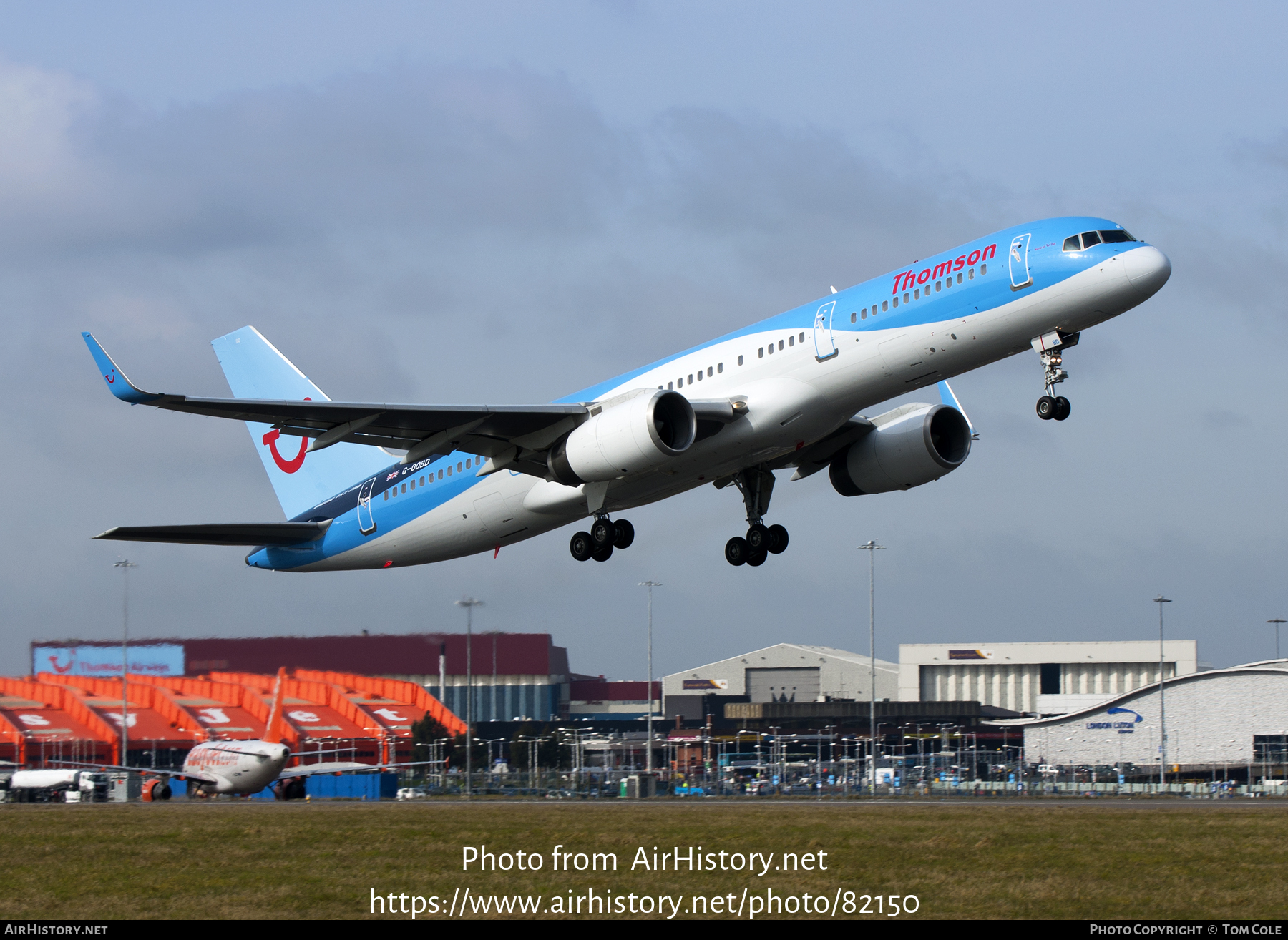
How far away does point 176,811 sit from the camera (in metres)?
39.7

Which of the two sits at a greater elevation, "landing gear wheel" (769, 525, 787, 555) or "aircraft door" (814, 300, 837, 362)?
"aircraft door" (814, 300, 837, 362)

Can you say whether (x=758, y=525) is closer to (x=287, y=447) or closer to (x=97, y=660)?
(x=287, y=447)

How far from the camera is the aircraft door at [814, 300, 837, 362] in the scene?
2827cm

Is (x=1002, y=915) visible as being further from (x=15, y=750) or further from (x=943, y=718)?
(x=943, y=718)

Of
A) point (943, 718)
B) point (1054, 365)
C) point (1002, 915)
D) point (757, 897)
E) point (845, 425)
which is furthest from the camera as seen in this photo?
point (943, 718)

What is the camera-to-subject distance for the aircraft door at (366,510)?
36.2 meters

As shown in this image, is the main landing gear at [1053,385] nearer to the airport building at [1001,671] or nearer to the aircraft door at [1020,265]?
the aircraft door at [1020,265]

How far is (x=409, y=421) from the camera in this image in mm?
30156

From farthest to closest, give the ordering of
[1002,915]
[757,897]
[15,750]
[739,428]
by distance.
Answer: [15,750] < [739,428] < [757,897] < [1002,915]

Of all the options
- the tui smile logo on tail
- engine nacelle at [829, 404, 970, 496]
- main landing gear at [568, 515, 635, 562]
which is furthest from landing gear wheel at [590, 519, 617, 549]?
the tui smile logo on tail

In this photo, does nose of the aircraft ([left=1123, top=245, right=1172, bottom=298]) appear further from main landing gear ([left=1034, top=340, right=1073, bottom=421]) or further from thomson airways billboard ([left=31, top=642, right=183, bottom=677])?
thomson airways billboard ([left=31, top=642, right=183, bottom=677])

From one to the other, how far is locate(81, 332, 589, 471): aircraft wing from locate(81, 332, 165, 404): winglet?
0.01 metres

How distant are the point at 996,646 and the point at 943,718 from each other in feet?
60.1

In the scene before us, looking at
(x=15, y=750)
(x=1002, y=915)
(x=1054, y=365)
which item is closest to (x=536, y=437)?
(x=1054, y=365)
